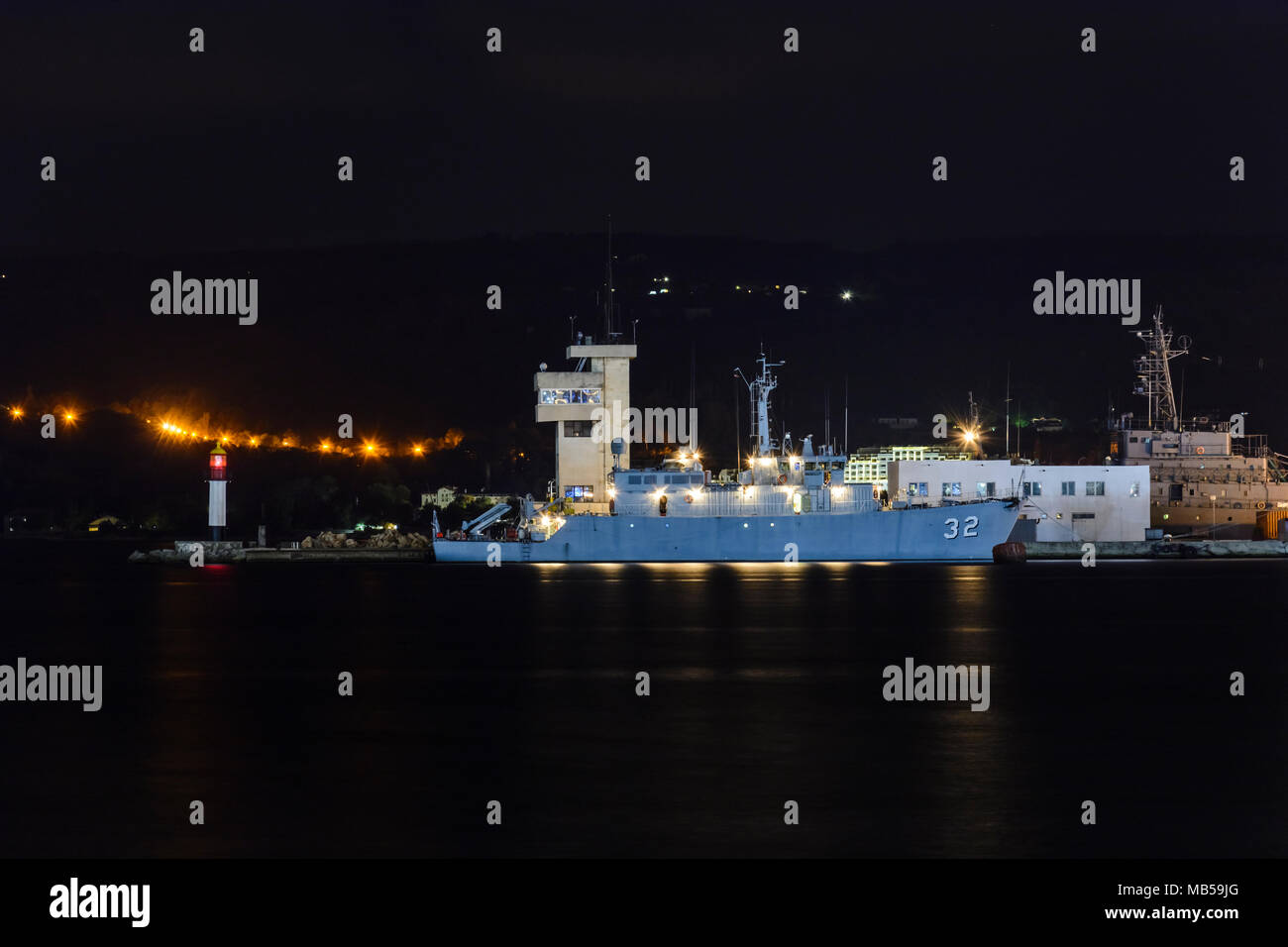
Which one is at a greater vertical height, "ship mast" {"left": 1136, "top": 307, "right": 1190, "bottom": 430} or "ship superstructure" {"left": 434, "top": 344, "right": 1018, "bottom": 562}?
"ship mast" {"left": 1136, "top": 307, "right": 1190, "bottom": 430}

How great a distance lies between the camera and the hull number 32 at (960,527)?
208ft

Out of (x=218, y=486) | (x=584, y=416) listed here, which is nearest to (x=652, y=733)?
(x=584, y=416)

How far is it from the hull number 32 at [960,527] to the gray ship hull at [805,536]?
0.05 metres

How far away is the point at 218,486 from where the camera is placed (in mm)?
73875

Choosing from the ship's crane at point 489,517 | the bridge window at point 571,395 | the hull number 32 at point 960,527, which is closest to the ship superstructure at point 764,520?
the hull number 32 at point 960,527

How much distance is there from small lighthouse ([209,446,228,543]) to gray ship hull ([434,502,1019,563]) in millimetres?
18357

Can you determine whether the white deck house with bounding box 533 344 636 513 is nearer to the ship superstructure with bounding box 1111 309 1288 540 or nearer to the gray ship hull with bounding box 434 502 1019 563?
the gray ship hull with bounding box 434 502 1019 563

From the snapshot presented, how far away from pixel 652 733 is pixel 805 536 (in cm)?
4337

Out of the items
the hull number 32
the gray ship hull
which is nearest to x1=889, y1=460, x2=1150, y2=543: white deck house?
the hull number 32

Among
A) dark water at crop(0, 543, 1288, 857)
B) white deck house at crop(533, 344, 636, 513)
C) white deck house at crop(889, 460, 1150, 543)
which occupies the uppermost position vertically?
white deck house at crop(533, 344, 636, 513)

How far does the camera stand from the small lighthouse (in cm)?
7181

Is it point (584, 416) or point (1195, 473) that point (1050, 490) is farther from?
point (584, 416)

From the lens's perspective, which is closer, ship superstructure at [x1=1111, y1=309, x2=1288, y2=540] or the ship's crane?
ship superstructure at [x1=1111, y1=309, x2=1288, y2=540]
